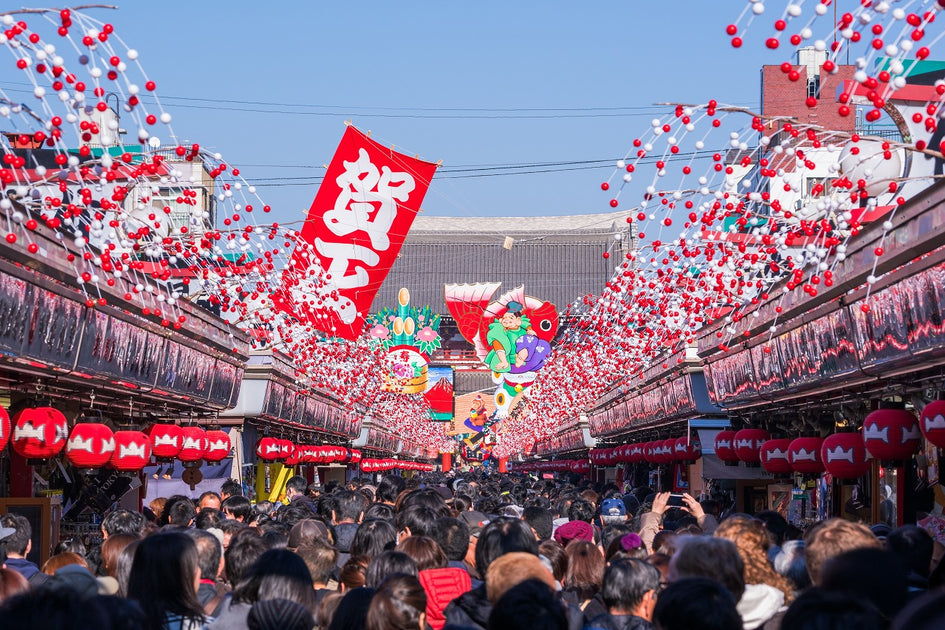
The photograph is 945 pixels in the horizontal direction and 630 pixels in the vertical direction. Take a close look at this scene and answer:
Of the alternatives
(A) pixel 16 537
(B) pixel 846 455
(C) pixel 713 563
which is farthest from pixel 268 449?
(C) pixel 713 563

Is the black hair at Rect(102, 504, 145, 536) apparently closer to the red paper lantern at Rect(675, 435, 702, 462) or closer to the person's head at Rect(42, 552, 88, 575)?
the person's head at Rect(42, 552, 88, 575)

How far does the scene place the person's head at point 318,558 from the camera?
289 inches

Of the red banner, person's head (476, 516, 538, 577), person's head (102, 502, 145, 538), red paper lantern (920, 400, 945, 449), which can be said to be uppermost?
the red banner

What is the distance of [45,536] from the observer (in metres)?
11.8

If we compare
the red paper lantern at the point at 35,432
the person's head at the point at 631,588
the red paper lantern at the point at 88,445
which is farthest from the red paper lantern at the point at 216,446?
the person's head at the point at 631,588

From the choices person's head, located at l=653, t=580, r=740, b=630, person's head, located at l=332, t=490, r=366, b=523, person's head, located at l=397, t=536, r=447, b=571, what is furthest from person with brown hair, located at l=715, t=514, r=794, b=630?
person's head, located at l=332, t=490, r=366, b=523

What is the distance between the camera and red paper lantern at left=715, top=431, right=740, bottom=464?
16.4 meters

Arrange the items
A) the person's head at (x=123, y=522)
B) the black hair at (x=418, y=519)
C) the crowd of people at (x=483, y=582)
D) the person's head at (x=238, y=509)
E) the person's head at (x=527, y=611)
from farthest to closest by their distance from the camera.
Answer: the person's head at (x=238, y=509) < the person's head at (x=123, y=522) < the black hair at (x=418, y=519) < the person's head at (x=527, y=611) < the crowd of people at (x=483, y=582)

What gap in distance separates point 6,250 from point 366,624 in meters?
5.00

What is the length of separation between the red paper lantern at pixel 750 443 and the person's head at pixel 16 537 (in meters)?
9.72

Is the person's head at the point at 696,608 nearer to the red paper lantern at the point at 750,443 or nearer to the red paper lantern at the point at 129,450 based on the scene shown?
the red paper lantern at the point at 129,450

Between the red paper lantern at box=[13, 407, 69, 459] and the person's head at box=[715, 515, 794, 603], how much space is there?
6571 millimetres

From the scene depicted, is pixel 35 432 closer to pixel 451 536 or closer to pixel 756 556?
pixel 451 536

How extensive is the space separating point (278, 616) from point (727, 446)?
39.8ft
